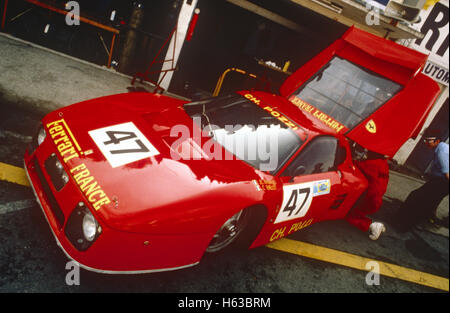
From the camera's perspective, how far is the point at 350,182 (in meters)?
3.48

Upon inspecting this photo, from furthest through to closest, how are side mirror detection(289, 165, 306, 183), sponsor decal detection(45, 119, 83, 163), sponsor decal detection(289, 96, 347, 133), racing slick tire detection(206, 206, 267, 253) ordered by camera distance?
1. sponsor decal detection(289, 96, 347, 133)
2. side mirror detection(289, 165, 306, 183)
3. racing slick tire detection(206, 206, 267, 253)
4. sponsor decal detection(45, 119, 83, 163)

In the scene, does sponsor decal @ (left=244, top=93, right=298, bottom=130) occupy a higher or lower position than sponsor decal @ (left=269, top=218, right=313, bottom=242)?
higher

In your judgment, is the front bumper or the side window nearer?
the front bumper

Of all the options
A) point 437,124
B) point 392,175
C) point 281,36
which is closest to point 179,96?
point 281,36

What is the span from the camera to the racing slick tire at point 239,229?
2.52m

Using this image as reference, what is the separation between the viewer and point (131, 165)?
212 centimetres

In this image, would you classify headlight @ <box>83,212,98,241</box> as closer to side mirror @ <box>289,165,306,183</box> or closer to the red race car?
the red race car

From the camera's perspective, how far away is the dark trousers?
Answer: 4.50 metres

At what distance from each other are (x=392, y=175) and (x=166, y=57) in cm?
606

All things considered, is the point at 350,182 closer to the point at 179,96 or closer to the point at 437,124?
the point at 179,96

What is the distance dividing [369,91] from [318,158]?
2.08 m

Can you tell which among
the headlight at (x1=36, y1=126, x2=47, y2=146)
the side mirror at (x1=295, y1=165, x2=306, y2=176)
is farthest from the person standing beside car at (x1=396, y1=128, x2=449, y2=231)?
the headlight at (x1=36, y1=126, x2=47, y2=146)

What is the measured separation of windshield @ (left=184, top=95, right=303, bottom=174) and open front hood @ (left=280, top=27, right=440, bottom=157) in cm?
123

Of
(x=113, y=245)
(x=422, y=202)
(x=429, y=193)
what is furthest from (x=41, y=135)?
(x=429, y=193)
